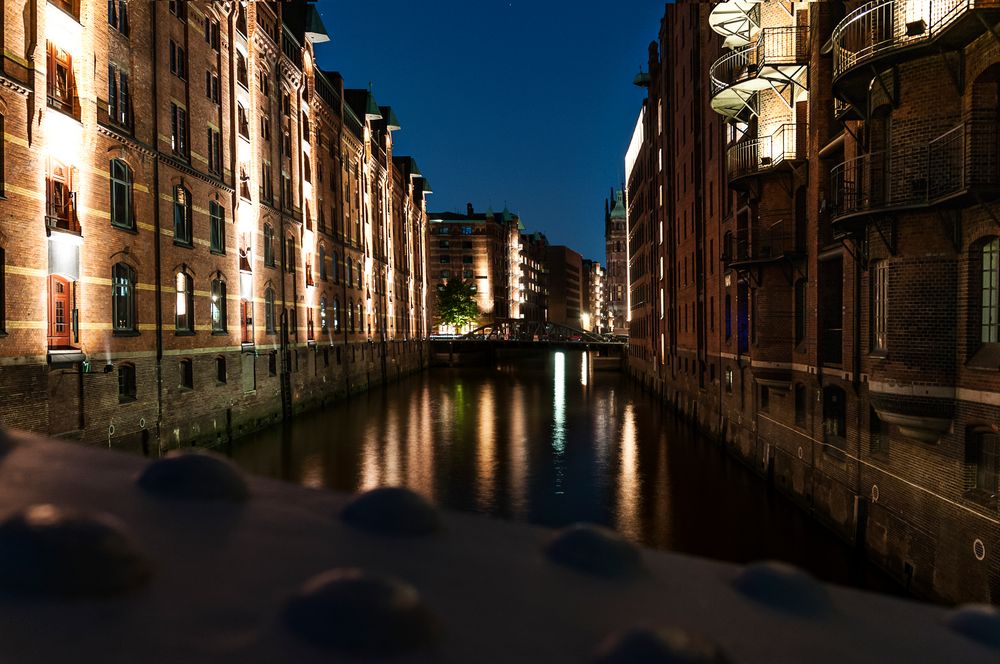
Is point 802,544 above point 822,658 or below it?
below

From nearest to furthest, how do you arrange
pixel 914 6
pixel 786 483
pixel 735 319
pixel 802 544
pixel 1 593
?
pixel 1 593, pixel 914 6, pixel 802 544, pixel 786 483, pixel 735 319

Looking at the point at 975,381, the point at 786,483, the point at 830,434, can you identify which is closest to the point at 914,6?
the point at 975,381

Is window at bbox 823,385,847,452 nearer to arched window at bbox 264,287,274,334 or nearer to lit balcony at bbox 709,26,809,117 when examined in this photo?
lit balcony at bbox 709,26,809,117

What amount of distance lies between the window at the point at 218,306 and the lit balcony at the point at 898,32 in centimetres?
2148

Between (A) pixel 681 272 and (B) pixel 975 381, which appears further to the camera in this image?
(A) pixel 681 272

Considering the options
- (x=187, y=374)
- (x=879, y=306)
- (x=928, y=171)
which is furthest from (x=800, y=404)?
(x=187, y=374)

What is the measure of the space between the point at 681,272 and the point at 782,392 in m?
18.4

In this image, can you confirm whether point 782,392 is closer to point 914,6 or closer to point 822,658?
point 914,6

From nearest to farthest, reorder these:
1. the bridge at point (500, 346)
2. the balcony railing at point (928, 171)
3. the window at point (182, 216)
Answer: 1. the balcony railing at point (928, 171)
2. the window at point (182, 216)
3. the bridge at point (500, 346)

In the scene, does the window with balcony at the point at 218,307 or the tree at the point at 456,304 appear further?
the tree at the point at 456,304

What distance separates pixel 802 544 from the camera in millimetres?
14961

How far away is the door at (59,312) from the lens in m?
17.0

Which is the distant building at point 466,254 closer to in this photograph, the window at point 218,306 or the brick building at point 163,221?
the brick building at point 163,221

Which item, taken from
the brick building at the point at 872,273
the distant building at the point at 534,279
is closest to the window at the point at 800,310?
the brick building at the point at 872,273
